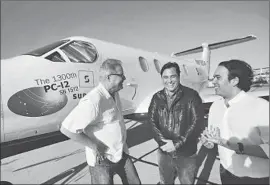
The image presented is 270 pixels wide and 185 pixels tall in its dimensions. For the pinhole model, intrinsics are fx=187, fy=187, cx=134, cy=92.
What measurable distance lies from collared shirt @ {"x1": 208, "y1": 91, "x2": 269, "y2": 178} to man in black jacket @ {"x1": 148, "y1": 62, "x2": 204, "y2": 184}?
456 mm

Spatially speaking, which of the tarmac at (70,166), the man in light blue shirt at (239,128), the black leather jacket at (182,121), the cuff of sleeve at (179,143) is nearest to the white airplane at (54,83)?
the tarmac at (70,166)

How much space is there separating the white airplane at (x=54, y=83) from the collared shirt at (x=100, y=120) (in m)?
2.04

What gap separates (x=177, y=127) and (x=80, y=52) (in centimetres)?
343

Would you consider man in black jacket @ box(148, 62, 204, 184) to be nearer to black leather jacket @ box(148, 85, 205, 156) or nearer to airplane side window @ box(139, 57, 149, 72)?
black leather jacket @ box(148, 85, 205, 156)

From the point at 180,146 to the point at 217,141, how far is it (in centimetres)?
61

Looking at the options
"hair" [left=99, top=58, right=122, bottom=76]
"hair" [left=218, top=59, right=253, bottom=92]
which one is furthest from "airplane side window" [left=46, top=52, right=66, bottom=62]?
"hair" [left=218, top=59, right=253, bottom=92]

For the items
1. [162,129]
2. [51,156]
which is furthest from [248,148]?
[51,156]

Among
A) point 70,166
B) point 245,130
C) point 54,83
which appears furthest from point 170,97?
point 70,166

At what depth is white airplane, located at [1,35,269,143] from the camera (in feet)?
10.5

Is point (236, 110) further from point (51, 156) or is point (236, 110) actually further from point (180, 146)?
point (51, 156)

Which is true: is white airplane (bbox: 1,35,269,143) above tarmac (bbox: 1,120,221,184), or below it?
above

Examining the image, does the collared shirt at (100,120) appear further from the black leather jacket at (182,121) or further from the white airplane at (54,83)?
the white airplane at (54,83)

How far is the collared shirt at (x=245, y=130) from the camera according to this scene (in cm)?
140

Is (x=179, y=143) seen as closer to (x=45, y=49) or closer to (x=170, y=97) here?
(x=170, y=97)
